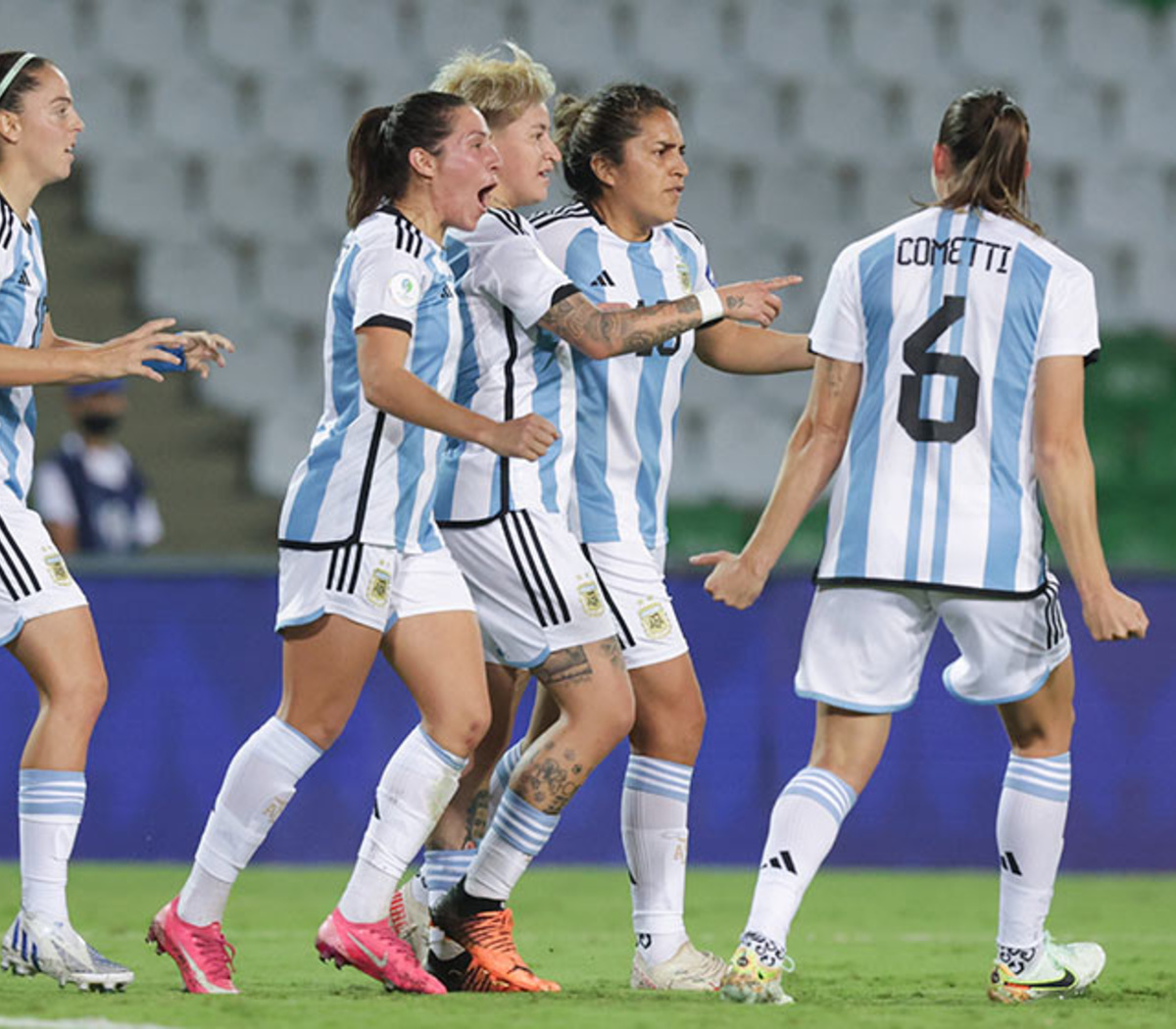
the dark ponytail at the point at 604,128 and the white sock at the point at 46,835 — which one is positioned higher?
the dark ponytail at the point at 604,128

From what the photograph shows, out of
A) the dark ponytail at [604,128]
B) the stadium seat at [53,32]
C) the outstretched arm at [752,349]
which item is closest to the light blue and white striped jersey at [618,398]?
the dark ponytail at [604,128]

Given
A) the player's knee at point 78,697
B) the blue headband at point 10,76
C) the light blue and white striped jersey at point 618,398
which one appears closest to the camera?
the player's knee at point 78,697

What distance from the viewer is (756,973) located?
4.15m

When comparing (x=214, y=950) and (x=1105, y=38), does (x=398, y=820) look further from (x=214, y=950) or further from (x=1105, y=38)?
(x=1105, y=38)

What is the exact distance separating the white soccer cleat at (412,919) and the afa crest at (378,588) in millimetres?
830

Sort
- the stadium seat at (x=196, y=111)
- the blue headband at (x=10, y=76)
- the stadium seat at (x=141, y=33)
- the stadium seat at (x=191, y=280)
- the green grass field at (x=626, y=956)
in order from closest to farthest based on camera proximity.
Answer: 1. the green grass field at (x=626, y=956)
2. the blue headband at (x=10, y=76)
3. the stadium seat at (x=191, y=280)
4. the stadium seat at (x=196, y=111)
5. the stadium seat at (x=141, y=33)

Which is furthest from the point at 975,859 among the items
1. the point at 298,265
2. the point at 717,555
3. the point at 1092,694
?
the point at 298,265

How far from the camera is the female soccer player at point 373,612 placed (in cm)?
440

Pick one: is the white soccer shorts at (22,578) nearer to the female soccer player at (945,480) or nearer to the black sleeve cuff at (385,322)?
the black sleeve cuff at (385,322)

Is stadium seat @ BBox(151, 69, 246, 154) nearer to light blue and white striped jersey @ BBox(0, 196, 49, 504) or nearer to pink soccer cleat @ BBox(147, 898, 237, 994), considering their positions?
light blue and white striped jersey @ BBox(0, 196, 49, 504)

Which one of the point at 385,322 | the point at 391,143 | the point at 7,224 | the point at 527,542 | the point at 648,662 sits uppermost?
the point at 391,143

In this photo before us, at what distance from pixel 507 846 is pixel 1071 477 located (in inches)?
57.5

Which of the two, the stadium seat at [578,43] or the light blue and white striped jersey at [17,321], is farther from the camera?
the stadium seat at [578,43]

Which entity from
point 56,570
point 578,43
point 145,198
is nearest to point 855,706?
point 56,570
